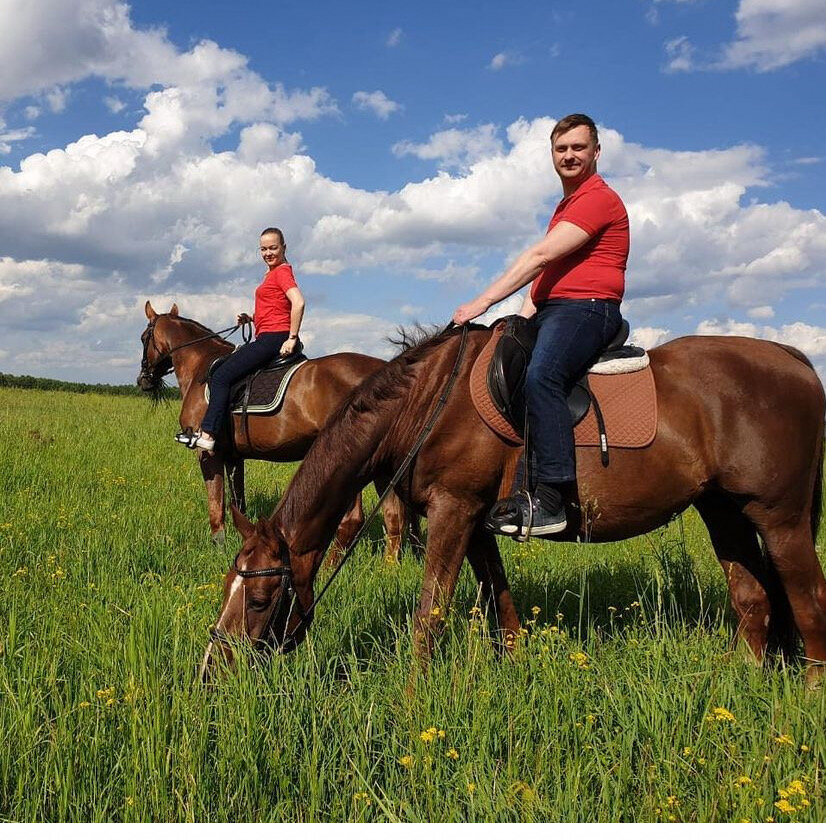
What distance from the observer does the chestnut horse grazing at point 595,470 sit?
3633 mm

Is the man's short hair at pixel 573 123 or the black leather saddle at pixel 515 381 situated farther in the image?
the man's short hair at pixel 573 123

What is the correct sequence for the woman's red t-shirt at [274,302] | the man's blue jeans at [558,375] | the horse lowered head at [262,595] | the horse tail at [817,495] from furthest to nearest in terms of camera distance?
the woman's red t-shirt at [274,302] < the horse tail at [817,495] < the man's blue jeans at [558,375] < the horse lowered head at [262,595]

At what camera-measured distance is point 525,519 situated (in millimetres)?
3500

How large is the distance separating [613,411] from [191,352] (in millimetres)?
6614

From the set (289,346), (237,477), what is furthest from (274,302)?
(237,477)

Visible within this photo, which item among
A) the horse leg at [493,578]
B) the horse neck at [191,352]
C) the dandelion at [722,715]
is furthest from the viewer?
the horse neck at [191,352]

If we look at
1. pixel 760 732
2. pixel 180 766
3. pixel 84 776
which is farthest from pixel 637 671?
pixel 84 776

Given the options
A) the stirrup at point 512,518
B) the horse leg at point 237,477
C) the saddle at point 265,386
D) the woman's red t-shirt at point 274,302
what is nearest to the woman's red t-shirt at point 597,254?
the stirrup at point 512,518

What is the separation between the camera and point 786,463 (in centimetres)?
377

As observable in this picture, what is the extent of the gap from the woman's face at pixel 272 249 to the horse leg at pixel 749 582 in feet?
18.1

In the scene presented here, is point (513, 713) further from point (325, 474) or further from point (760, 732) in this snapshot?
point (325, 474)

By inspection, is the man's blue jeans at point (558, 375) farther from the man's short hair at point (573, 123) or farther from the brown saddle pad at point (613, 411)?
the man's short hair at point (573, 123)

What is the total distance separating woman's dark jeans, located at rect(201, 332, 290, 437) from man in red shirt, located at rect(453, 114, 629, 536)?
14.8 ft

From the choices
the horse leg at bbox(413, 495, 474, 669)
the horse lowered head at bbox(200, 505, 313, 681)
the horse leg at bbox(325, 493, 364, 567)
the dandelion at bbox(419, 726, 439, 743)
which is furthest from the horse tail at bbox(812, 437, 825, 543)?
the horse leg at bbox(325, 493, 364, 567)
